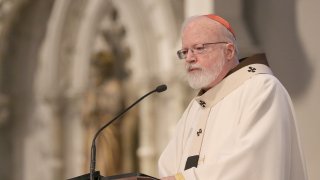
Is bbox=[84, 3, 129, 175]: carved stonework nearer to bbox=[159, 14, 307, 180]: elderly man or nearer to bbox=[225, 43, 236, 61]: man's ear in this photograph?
bbox=[159, 14, 307, 180]: elderly man

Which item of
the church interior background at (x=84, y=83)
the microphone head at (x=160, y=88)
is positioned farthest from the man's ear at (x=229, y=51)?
the church interior background at (x=84, y=83)

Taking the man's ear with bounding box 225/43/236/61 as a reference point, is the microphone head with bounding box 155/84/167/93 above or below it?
below

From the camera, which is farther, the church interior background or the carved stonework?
the carved stonework

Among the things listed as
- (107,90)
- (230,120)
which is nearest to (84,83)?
(107,90)

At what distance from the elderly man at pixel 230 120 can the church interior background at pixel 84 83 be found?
3.63 m

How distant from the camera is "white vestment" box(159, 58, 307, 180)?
10.1 feet

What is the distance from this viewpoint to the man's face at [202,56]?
3398 millimetres

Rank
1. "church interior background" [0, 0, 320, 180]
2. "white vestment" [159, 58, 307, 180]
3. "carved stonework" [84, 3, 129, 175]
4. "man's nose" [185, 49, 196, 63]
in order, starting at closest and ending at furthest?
"white vestment" [159, 58, 307, 180], "man's nose" [185, 49, 196, 63], "church interior background" [0, 0, 320, 180], "carved stonework" [84, 3, 129, 175]

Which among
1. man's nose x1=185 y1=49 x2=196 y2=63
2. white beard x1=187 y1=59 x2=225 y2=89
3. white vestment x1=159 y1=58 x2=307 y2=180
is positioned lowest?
white vestment x1=159 y1=58 x2=307 y2=180

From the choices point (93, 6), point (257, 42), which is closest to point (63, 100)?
point (93, 6)

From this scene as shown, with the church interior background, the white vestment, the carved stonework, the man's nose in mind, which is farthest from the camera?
the carved stonework

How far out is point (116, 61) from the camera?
30.9 feet

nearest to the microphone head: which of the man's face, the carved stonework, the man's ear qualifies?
the man's face

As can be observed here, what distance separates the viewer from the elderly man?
10.1 ft
